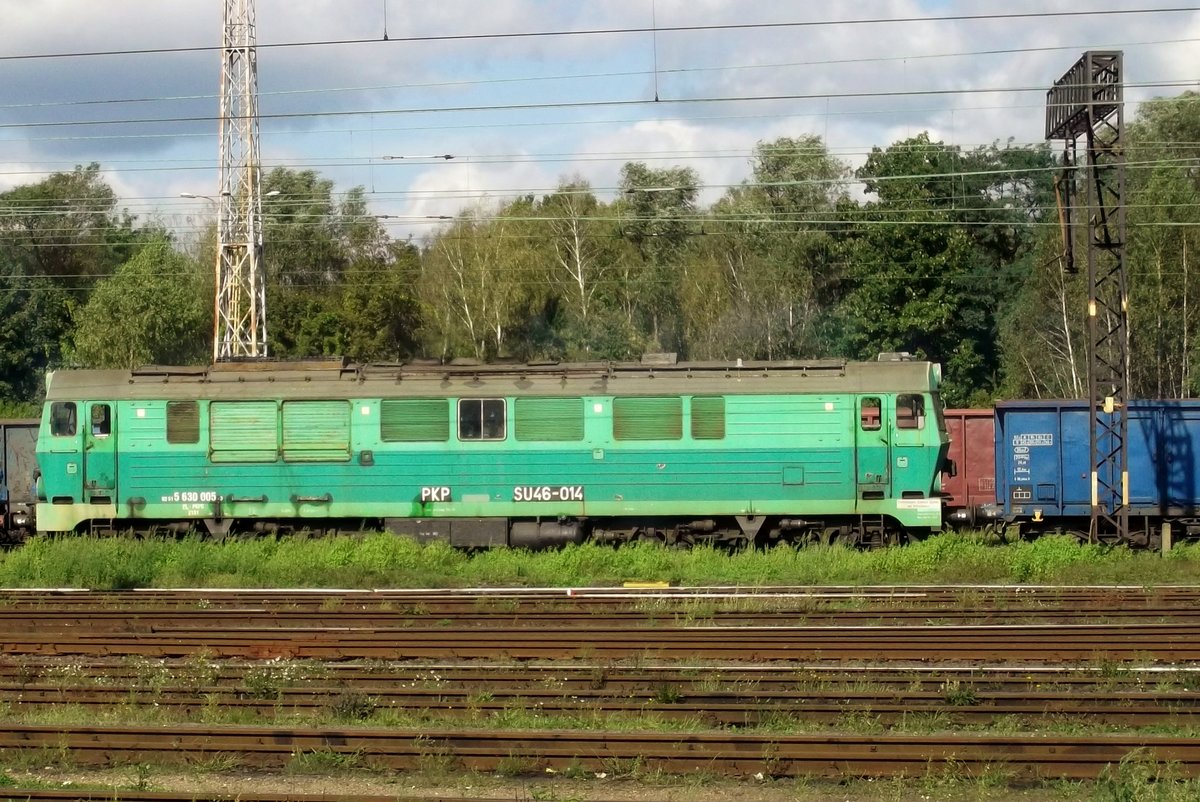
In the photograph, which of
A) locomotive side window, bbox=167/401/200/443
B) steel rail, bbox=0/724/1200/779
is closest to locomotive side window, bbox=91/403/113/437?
locomotive side window, bbox=167/401/200/443

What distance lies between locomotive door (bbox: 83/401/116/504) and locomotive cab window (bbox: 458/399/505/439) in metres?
6.49

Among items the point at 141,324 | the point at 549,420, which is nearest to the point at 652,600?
the point at 549,420

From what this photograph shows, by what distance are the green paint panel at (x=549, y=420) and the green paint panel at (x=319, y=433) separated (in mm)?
3167

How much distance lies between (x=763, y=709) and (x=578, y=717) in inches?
65.9

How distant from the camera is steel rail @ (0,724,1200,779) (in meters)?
9.83

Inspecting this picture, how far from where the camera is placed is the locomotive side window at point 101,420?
927 inches

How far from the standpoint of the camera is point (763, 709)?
1150cm

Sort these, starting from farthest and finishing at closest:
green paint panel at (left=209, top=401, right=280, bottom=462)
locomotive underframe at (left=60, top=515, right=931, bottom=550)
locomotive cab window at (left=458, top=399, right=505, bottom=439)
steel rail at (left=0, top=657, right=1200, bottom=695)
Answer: green paint panel at (left=209, top=401, right=280, bottom=462)
locomotive underframe at (left=60, top=515, right=931, bottom=550)
locomotive cab window at (left=458, top=399, right=505, bottom=439)
steel rail at (left=0, top=657, right=1200, bottom=695)

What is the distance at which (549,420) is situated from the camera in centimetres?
2280

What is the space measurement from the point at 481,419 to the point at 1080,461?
1198cm

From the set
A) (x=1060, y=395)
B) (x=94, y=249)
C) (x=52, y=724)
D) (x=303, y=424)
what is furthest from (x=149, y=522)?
(x=94, y=249)

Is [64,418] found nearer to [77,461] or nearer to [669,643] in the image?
[77,461]

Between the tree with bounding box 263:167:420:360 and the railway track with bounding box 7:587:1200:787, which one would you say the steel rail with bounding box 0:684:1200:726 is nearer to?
the railway track with bounding box 7:587:1200:787

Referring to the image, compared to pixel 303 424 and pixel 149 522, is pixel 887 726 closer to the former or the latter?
pixel 303 424
